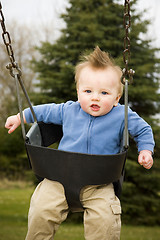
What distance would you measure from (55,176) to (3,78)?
612 inches

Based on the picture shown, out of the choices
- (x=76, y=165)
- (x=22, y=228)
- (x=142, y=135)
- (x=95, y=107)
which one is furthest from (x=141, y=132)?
(x=22, y=228)

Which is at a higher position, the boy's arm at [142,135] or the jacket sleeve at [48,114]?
the jacket sleeve at [48,114]

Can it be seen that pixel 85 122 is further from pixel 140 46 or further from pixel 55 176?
pixel 140 46

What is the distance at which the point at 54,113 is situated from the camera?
2.27m

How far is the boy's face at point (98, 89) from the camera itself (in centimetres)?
202

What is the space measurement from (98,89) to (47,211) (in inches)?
31.5

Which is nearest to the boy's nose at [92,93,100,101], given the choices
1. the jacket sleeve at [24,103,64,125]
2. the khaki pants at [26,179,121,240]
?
the jacket sleeve at [24,103,64,125]

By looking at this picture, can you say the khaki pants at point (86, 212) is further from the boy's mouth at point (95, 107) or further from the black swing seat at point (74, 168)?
the boy's mouth at point (95, 107)

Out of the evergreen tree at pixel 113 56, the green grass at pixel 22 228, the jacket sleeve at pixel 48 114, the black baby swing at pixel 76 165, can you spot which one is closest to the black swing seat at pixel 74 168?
the black baby swing at pixel 76 165

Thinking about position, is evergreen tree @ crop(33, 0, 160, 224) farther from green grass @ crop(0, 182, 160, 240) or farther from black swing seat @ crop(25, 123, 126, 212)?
black swing seat @ crop(25, 123, 126, 212)

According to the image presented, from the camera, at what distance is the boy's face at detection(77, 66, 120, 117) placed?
202 cm

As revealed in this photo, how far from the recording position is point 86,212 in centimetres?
201

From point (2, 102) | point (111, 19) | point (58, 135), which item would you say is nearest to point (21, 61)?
point (2, 102)

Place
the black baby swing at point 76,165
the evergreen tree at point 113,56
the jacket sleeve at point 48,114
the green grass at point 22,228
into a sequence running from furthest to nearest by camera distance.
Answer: the evergreen tree at point 113,56 → the green grass at point 22,228 → the jacket sleeve at point 48,114 → the black baby swing at point 76,165
